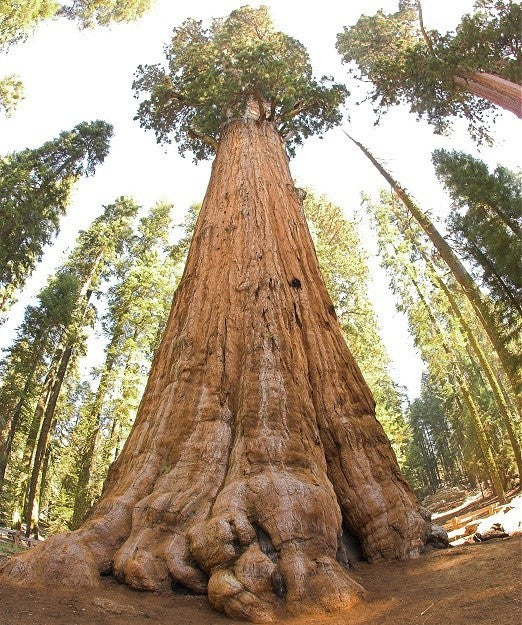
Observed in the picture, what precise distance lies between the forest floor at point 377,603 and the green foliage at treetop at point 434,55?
40.6 ft

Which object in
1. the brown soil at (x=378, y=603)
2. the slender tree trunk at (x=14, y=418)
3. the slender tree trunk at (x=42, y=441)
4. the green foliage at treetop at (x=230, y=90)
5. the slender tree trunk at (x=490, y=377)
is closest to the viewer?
the brown soil at (x=378, y=603)

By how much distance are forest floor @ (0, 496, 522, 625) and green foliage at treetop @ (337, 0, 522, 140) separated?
1237 centimetres

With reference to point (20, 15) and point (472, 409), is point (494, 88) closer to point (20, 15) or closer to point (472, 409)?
point (472, 409)

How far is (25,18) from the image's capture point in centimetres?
1153

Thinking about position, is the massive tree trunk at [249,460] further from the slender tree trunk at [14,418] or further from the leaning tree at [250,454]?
the slender tree trunk at [14,418]

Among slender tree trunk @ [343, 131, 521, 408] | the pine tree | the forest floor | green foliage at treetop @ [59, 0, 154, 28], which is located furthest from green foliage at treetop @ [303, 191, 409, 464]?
the forest floor

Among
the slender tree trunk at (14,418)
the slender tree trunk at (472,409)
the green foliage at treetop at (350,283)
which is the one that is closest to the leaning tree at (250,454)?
the green foliage at treetop at (350,283)

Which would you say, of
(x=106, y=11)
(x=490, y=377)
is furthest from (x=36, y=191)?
(x=490, y=377)

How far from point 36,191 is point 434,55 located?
508 inches

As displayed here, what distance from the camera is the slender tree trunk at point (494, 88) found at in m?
11.1

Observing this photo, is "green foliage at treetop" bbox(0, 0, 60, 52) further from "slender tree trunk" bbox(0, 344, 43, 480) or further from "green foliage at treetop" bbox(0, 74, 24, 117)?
"slender tree trunk" bbox(0, 344, 43, 480)

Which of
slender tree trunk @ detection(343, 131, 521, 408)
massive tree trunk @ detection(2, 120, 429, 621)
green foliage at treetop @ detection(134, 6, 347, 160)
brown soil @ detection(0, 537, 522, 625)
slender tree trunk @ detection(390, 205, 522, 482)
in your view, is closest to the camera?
brown soil @ detection(0, 537, 522, 625)

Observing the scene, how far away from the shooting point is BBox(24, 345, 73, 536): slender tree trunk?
14.6m

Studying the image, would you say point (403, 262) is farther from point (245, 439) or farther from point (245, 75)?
point (245, 439)
